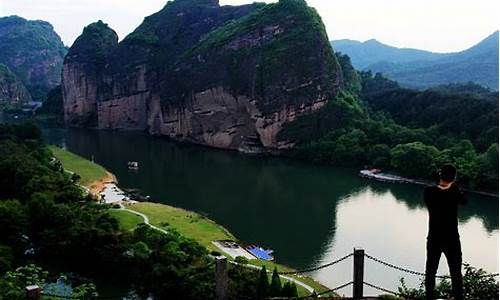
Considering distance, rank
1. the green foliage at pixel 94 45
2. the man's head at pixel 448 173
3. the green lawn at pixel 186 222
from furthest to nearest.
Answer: the green foliage at pixel 94 45 → the green lawn at pixel 186 222 → the man's head at pixel 448 173

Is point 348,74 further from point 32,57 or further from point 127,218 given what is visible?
point 32,57

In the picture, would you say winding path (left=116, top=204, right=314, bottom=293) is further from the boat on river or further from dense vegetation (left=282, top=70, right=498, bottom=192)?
dense vegetation (left=282, top=70, right=498, bottom=192)

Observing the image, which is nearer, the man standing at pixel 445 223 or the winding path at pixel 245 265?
the man standing at pixel 445 223

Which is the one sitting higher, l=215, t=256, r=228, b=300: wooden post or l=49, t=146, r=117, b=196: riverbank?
l=215, t=256, r=228, b=300: wooden post

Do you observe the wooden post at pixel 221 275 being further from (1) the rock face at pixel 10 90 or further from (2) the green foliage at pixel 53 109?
(1) the rock face at pixel 10 90

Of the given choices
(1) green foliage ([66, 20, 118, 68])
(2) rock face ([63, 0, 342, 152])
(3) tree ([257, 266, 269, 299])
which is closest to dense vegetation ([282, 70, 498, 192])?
(2) rock face ([63, 0, 342, 152])

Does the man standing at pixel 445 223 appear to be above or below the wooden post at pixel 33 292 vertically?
above

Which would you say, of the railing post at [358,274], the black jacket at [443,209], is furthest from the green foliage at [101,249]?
the black jacket at [443,209]

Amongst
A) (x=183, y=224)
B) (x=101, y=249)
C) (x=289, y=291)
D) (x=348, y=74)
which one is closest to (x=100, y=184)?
(x=183, y=224)
